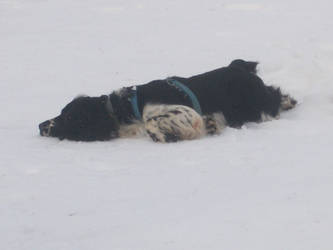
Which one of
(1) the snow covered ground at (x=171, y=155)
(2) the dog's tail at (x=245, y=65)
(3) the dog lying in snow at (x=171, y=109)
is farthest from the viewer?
(2) the dog's tail at (x=245, y=65)

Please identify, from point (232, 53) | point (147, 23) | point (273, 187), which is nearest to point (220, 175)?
point (273, 187)

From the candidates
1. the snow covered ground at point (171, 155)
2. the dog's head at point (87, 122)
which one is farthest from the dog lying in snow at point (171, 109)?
the snow covered ground at point (171, 155)

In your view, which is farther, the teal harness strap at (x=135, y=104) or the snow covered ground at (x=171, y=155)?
the teal harness strap at (x=135, y=104)

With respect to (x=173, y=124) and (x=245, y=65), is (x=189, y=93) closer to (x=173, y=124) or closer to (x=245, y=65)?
(x=173, y=124)

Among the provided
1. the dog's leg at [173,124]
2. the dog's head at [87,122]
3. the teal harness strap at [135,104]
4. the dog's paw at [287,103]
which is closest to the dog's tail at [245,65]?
the dog's paw at [287,103]

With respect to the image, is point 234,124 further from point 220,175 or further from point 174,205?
point 174,205

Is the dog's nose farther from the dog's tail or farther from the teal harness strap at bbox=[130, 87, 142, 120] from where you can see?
the dog's tail

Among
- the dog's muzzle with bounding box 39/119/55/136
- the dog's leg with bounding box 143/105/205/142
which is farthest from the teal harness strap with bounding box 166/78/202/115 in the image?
the dog's muzzle with bounding box 39/119/55/136

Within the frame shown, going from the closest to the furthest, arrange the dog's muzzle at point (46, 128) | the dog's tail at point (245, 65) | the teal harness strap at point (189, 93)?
the teal harness strap at point (189, 93)
the dog's muzzle at point (46, 128)
the dog's tail at point (245, 65)

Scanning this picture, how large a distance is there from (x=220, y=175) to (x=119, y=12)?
25.4 feet

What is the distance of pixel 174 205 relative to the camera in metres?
4.32

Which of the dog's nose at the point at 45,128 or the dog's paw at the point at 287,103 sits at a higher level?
the dog's nose at the point at 45,128

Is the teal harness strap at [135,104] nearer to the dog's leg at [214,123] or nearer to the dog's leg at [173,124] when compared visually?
the dog's leg at [173,124]

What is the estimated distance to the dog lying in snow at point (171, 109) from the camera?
6105 mm
